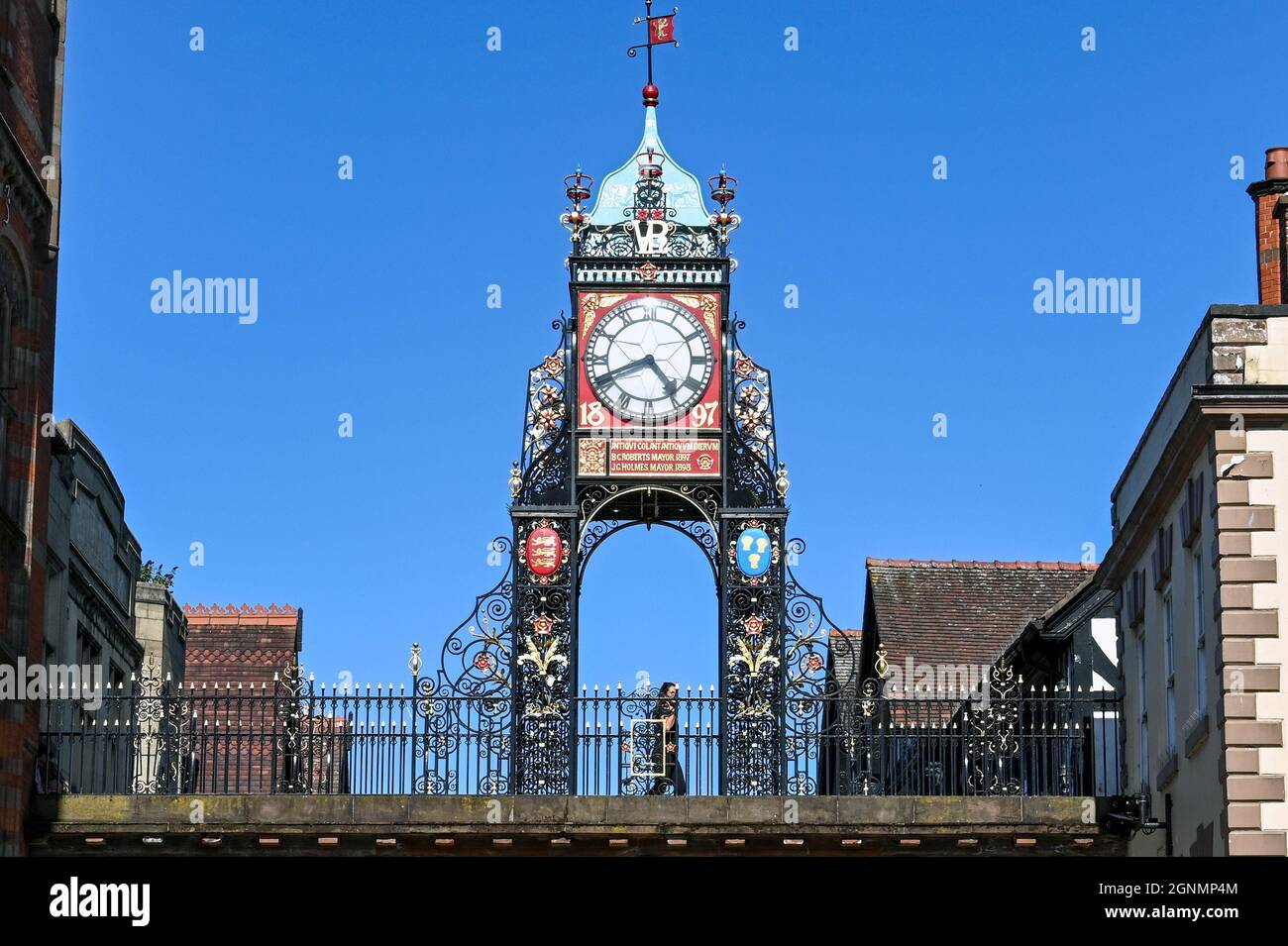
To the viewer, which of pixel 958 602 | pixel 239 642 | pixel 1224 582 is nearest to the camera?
pixel 1224 582

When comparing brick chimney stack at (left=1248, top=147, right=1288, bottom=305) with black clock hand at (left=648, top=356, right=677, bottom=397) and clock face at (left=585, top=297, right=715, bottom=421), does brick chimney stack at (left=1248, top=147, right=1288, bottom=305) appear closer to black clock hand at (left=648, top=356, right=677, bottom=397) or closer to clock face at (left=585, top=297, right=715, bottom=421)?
clock face at (left=585, top=297, right=715, bottom=421)

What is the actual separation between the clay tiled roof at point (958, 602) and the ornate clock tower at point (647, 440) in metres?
9.38

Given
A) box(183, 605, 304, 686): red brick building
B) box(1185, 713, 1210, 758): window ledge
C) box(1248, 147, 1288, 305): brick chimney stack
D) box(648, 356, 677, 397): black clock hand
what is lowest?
box(1185, 713, 1210, 758): window ledge

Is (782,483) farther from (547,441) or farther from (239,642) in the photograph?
(239,642)

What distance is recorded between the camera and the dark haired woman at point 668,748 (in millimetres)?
28000

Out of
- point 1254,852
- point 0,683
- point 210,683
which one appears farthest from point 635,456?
point 210,683

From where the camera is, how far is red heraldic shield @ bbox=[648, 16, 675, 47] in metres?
31.7

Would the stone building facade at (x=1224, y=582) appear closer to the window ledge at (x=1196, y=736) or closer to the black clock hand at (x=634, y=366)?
the window ledge at (x=1196, y=736)

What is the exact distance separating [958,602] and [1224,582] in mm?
16548

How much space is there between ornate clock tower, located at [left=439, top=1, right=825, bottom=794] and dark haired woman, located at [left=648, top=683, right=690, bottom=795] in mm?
1089

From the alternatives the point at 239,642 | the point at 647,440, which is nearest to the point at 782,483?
the point at 647,440

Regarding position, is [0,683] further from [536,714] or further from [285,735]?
[536,714]

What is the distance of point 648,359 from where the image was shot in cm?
3039

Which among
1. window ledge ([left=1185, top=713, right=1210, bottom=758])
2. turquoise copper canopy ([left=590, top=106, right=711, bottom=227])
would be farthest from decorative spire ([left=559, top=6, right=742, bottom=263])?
window ledge ([left=1185, top=713, right=1210, bottom=758])
